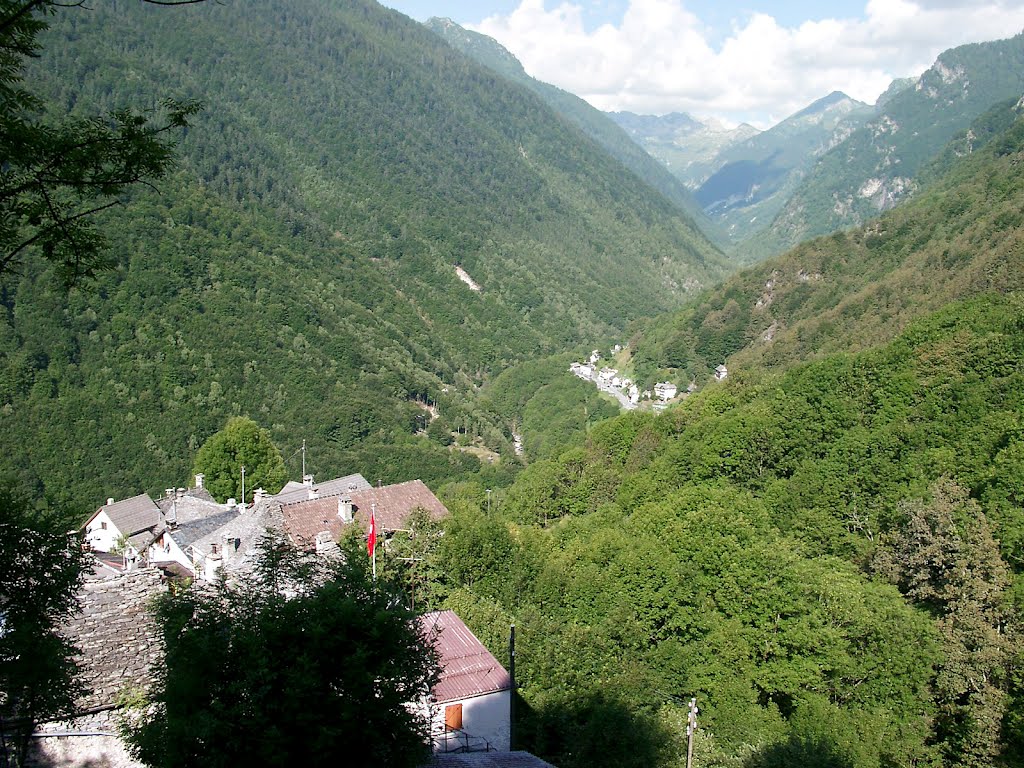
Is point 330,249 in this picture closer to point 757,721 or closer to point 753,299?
point 753,299

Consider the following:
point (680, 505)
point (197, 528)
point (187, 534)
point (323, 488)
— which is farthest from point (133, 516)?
point (680, 505)

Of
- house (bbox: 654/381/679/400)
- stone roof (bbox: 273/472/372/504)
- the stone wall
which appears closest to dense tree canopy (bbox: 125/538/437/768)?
the stone wall

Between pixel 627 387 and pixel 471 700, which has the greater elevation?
pixel 627 387

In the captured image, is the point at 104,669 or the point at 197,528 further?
the point at 197,528

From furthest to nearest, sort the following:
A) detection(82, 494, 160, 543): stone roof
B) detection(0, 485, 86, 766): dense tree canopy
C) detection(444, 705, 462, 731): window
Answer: detection(82, 494, 160, 543): stone roof → detection(444, 705, 462, 731): window → detection(0, 485, 86, 766): dense tree canopy

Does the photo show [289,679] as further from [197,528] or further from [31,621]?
[197,528]

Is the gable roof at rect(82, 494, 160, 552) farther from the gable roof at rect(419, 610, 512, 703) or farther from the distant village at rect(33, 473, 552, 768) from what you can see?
the gable roof at rect(419, 610, 512, 703)

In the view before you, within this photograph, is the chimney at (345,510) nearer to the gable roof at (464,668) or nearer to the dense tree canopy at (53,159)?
the gable roof at (464,668)
